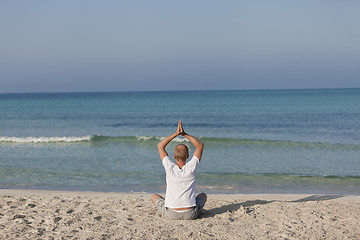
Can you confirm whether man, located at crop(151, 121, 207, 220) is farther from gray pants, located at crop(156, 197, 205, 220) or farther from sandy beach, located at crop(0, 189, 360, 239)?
sandy beach, located at crop(0, 189, 360, 239)

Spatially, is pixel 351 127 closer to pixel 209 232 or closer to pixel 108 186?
pixel 108 186

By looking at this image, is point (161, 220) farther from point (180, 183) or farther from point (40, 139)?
point (40, 139)

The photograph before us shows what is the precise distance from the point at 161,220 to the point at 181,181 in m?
0.83

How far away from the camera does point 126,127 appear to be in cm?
2545

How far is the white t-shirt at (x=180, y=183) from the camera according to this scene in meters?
5.55

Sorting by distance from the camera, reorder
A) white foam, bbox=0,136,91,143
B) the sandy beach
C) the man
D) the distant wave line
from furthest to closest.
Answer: white foam, bbox=0,136,91,143 < the distant wave line < the man < the sandy beach

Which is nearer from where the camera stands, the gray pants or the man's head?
the man's head

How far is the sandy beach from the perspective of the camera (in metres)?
5.41

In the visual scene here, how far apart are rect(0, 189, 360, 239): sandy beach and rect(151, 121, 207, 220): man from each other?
0.57 feet

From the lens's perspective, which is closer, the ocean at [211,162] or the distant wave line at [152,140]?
the ocean at [211,162]

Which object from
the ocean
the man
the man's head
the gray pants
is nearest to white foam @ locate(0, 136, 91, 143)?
the ocean

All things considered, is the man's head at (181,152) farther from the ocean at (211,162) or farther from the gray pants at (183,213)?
the ocean at (211,162)

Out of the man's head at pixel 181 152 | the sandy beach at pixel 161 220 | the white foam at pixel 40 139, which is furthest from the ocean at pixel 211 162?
the man's head at pixel 181 152

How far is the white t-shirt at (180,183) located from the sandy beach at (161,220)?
0.33 m
